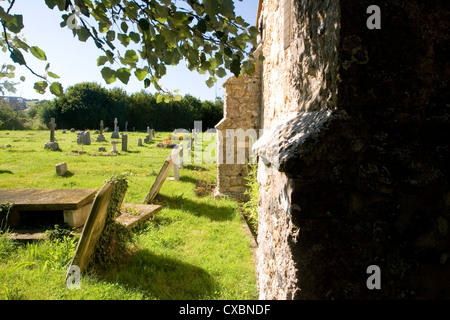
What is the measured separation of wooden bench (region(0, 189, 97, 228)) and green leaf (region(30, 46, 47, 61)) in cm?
298

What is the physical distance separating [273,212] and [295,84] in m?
0.81

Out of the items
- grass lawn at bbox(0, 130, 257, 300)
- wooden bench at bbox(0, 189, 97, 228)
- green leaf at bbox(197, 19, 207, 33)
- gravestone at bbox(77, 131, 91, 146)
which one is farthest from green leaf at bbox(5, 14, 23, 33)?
gravestone at bbox(77, 131, 91, 146)

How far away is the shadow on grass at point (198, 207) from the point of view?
243 inches

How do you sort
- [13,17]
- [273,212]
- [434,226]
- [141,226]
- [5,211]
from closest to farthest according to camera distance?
[434,226] → [13,17] → [273,212] → [5,211] → [141,226]

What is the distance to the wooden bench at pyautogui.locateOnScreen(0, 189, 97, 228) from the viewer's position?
4.40 meters

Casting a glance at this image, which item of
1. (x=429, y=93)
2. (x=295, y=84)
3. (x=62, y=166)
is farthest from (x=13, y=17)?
(x=62, y=166)

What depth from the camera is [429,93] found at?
1287mm

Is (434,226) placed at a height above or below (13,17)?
below

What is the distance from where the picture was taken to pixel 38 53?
1.91 meters

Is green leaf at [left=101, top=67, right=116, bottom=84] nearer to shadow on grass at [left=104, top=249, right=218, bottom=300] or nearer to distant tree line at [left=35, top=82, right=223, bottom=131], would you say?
shadow on grass at [left=104, top=249, right=218, bottom=300]

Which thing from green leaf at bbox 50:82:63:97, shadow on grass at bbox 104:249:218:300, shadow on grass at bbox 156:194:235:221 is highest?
green leaf at bbox 50:82:63:97

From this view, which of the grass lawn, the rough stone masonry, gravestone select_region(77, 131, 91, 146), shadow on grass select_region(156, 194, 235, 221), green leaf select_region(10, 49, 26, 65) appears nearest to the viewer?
the rough stone masonry

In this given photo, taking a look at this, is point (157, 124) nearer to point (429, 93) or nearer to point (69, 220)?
point (69, 220)

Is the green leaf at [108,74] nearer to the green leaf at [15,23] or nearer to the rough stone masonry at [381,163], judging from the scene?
the green leaf at [15,23]
